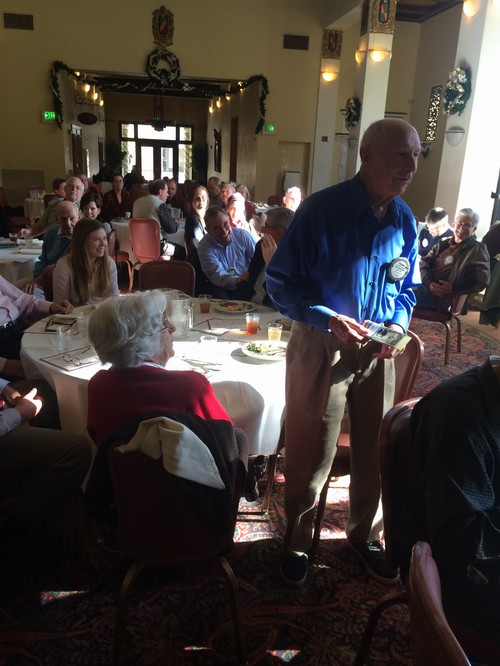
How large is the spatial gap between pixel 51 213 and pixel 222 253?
2792mm

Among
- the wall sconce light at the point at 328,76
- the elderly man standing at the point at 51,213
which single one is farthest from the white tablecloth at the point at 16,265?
the wall sconce light at the point at 328,76

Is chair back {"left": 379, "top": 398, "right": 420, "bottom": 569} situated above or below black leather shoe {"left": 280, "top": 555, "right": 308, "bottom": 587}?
above

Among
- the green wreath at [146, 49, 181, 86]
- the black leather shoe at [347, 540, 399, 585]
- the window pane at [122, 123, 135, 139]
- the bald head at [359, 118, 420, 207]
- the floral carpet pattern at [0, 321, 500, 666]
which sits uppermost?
the green wreath at [146, 49, 181, 86]

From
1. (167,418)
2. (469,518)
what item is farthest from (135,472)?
(469,518)

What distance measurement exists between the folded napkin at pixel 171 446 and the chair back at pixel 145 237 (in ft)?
17.6

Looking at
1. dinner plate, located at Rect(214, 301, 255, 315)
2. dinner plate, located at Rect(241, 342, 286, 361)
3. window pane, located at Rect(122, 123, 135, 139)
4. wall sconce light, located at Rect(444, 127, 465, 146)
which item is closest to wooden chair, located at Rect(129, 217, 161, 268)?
dinner plate, located at Rect(214, 301, 255, 315)

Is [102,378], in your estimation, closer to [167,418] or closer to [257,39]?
[167,418]

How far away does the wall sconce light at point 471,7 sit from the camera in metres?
6.43

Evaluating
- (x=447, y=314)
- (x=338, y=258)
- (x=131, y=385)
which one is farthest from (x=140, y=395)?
(x=447, y=314)

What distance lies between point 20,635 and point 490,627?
5.27ft

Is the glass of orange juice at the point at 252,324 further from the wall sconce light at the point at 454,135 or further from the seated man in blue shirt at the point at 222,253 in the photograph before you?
the wall sconce light at the point at 454,135

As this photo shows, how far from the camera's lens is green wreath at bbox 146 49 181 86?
11102 millimetres

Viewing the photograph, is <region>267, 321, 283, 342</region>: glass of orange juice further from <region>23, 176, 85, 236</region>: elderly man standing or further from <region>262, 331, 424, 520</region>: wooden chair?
<region>23, 176, 85, 236</region>: elderly man standing

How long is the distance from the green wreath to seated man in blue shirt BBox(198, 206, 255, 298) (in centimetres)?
810
